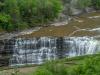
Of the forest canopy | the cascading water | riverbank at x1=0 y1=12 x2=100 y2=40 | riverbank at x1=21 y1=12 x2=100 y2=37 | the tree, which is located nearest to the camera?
the cascading water

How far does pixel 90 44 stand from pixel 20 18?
15436 millimetres

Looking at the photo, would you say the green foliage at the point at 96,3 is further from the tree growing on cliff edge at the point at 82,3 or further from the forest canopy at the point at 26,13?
the forest canopy at the point at 26,13

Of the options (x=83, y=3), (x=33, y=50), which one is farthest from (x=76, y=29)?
(x=83, y=3)

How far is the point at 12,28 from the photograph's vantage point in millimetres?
62156

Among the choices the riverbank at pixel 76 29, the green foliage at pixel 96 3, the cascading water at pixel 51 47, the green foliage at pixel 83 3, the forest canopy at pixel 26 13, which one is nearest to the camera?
the cascading water at pixel 51 47

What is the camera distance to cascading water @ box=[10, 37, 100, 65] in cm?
5403

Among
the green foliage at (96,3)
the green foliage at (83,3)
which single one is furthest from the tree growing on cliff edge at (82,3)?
the green foliage at (96,3)

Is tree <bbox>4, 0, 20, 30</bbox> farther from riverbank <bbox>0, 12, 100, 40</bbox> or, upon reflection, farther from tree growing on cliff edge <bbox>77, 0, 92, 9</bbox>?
tree growing on cliff edge <bbox>77, 0, 92, 9</bbox>

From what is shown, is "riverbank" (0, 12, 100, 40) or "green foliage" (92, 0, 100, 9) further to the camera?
"green foliage" (92, 0, 100, 9)

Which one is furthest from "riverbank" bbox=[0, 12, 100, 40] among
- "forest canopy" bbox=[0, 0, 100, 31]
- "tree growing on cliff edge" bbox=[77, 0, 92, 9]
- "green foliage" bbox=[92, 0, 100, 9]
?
"green foliage" bbox=[92, 0, 100, 9]

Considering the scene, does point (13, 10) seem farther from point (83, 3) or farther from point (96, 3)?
point (96, 3)

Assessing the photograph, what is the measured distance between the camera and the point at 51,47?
181 feet

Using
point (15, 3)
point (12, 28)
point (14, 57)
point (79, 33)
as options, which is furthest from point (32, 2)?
point (14, 57)

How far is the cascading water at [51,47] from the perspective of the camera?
177ft
